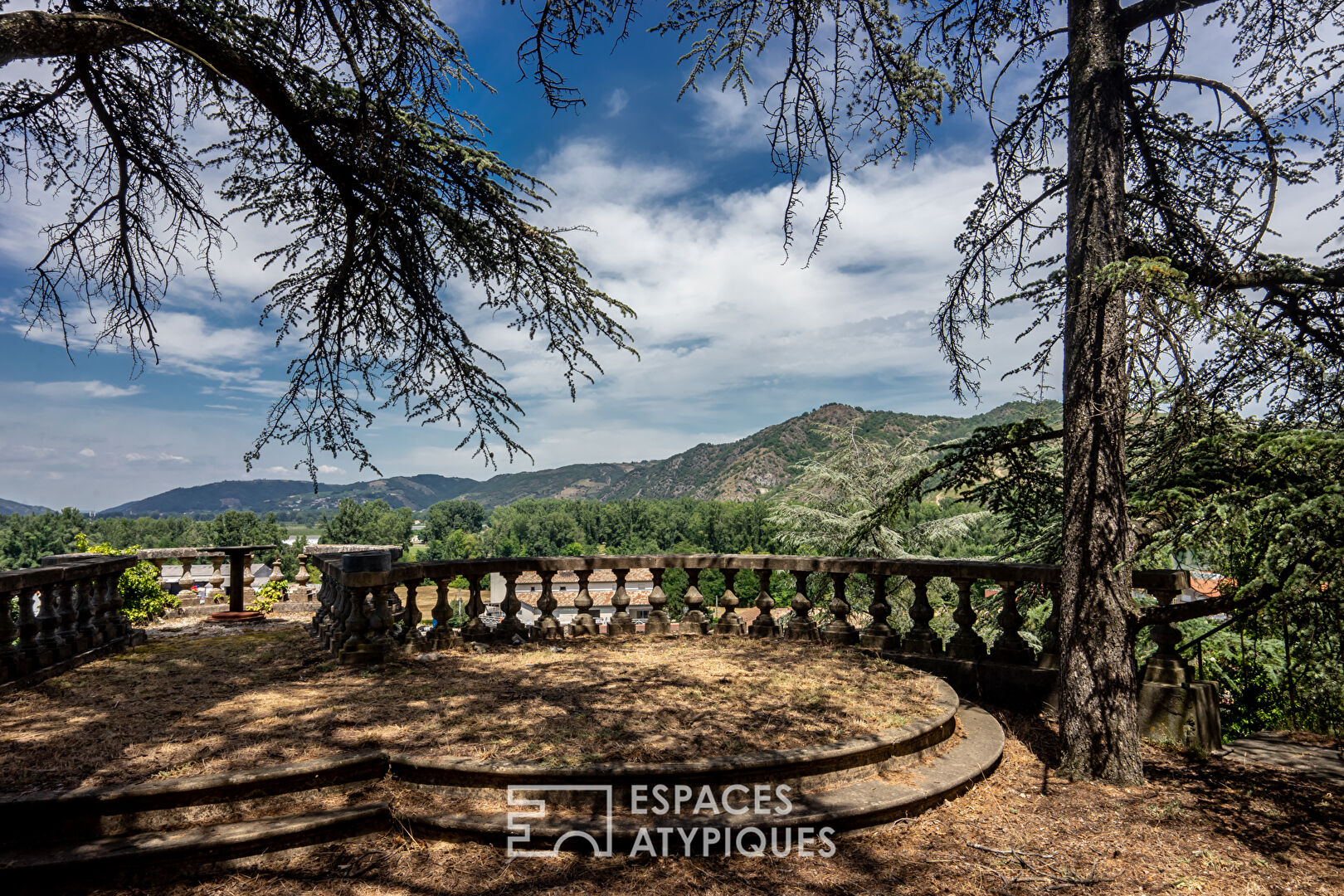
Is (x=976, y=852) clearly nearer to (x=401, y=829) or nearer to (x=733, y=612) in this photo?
(x=401, y=829)

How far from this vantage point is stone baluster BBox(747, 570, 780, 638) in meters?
7.29

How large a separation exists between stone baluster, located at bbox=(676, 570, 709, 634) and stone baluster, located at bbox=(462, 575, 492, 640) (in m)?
2.24

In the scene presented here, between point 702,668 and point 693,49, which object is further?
point 702,668

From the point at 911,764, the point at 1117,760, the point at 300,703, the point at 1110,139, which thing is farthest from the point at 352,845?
the point at 1110,139

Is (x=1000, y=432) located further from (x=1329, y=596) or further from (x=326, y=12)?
(x=326, y=12)

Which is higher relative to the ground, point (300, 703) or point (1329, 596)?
point (1329, 596)

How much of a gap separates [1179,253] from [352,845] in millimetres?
6773

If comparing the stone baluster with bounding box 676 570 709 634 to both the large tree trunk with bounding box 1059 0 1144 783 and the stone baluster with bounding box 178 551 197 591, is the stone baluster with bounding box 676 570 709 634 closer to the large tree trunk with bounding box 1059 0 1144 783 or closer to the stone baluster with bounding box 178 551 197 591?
the large tree trunk with bounding box 1059 0 1144 783

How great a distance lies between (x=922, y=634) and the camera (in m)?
6.33

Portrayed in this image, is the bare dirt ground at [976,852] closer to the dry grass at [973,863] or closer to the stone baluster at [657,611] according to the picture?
the dry grass at [973,863]

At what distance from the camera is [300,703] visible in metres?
4.62

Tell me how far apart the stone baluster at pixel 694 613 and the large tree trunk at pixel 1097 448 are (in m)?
3.91

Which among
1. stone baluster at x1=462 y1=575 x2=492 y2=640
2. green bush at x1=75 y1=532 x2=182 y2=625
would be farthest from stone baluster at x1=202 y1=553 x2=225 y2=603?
stone baluster at x1=462 y1=575 x2=492 y2=640

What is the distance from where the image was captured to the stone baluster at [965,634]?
5859mm
